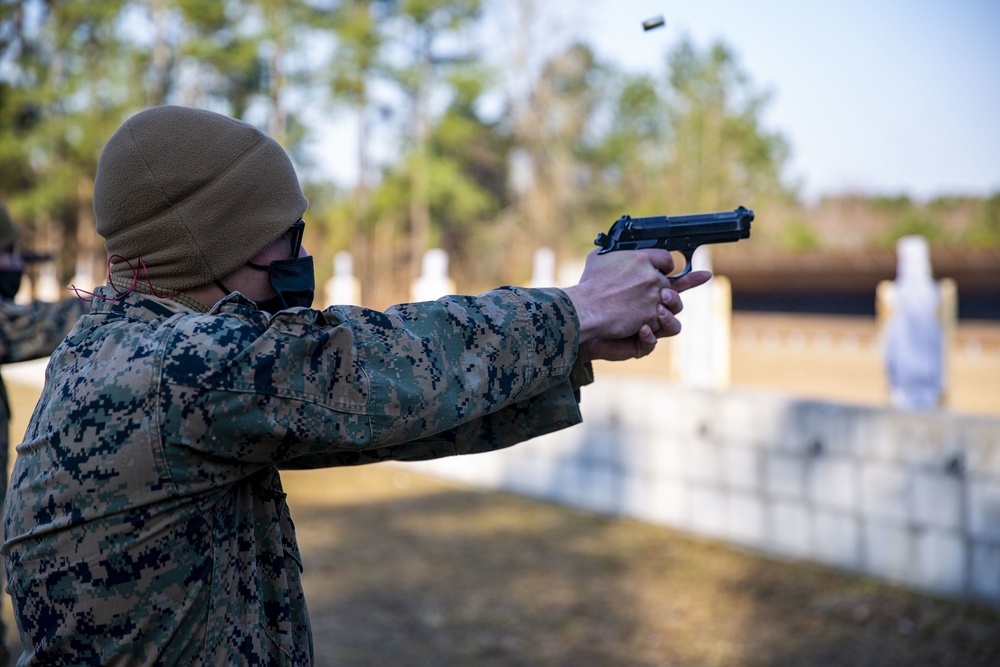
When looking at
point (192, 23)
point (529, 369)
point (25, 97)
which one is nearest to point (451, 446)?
point (529, 369)

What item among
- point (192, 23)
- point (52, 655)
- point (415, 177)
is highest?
point (192, 23)

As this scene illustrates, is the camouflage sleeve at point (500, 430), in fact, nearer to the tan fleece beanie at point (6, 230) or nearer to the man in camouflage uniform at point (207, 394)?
the man in camouflage uniform at point (207, 394)

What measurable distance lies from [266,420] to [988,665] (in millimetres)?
4314

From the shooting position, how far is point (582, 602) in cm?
559

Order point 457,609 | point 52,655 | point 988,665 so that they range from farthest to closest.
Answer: point 457,609
point 988,665
point 52,655

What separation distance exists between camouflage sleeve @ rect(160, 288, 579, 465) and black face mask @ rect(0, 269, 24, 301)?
3.43m

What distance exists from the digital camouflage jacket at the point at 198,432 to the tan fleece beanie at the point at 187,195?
9 cm

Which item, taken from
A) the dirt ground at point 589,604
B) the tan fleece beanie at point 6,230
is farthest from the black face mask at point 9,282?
the dirt ground at point 589,604

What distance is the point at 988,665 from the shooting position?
4500 mm

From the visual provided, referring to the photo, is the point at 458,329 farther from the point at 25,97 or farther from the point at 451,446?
the point at 25,97

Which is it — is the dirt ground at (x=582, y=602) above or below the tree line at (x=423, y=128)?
below

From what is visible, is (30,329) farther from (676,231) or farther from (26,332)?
(676,231)

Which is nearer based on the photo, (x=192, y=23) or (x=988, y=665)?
(x=988, y=665)

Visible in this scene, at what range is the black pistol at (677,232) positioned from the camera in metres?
1.95
